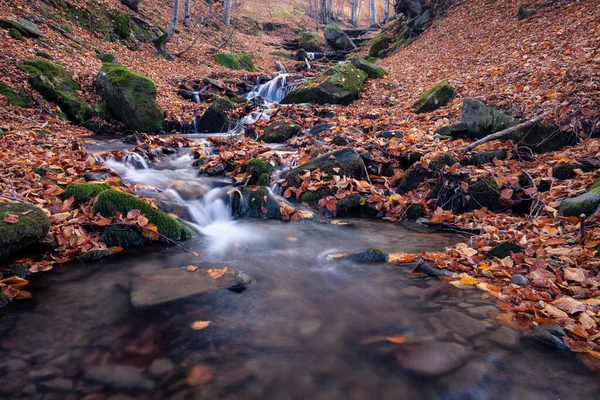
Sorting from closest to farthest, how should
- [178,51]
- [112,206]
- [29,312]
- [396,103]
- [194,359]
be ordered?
[194,359] → [29,312] → [112,206] → [396,103] → [178,51]

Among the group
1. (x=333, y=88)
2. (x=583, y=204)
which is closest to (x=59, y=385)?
(x=583, y=204)

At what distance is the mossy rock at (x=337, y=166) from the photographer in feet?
20.3

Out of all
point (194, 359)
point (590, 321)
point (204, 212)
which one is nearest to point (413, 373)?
point (590, 321)

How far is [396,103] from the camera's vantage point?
11250 millimetres

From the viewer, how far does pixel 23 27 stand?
35.1ft

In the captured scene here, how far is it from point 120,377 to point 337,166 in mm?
4600

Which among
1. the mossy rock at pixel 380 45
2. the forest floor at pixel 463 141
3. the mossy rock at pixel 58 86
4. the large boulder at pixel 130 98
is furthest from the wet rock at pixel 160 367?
the mossy rock at pixel 380 45

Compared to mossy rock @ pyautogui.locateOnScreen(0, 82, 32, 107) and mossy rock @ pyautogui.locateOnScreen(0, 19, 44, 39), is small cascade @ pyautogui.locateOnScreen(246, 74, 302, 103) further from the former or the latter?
mossy rock @ pyautogui.locateOnScreen(0, 82, 32, 107)

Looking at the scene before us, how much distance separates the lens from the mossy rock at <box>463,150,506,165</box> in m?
6.09

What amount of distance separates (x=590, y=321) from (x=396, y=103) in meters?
9.61

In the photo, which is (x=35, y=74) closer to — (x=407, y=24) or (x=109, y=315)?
(x=109, y=315)

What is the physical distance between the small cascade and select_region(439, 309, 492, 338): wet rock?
41.6ft

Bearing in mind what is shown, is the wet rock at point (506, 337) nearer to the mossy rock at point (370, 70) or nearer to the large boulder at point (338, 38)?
the mossy rock at point (370, 70)

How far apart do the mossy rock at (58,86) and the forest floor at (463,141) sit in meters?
0.27
